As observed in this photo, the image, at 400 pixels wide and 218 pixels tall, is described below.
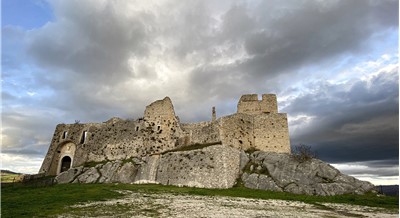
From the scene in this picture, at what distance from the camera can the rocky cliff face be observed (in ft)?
118

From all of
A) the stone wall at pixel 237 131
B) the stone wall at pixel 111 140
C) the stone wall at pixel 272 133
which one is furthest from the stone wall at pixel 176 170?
the stone wall at pixel 272 133

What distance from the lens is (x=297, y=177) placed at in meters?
37.8

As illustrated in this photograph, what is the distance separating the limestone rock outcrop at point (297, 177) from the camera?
113 ft

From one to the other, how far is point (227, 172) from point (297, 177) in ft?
29.1

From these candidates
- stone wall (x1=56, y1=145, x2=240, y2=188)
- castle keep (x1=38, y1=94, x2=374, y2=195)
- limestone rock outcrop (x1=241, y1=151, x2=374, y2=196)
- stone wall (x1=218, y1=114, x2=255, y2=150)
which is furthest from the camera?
stone wall (x1=218, y1=114, x2=255, y2=150)

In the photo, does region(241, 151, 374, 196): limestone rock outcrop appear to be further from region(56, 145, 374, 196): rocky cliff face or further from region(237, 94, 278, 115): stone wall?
region(237, 94, 278, 115): stone wall

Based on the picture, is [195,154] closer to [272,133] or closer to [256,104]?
[272,133]

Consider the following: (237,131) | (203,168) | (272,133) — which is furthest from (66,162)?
(272,133)

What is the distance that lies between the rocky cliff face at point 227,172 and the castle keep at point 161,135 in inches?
136

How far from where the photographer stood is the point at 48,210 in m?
19.2

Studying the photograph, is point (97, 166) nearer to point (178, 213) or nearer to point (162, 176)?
point (162, 176)

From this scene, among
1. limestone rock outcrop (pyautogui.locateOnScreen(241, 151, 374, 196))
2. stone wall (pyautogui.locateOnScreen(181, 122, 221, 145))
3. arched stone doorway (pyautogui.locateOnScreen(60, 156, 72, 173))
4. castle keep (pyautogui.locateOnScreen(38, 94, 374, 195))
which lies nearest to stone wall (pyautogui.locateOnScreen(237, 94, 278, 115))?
castle keep (pyautogui.locateOnScreen(38, 94, 374, 195))

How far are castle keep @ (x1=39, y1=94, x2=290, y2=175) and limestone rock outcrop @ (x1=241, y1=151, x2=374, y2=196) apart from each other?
566 centimetres

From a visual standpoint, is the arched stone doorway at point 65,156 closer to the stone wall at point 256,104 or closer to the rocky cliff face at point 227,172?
the rocky cliff face at point 227,172
